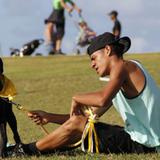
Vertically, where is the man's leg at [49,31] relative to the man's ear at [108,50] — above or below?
below

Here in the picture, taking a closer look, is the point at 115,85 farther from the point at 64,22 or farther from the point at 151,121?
the point at 64,22

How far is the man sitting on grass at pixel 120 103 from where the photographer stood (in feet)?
23.1

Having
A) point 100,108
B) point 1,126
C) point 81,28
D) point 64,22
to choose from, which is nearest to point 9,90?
point 1,126

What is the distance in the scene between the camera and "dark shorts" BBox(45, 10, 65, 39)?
72.0 feet

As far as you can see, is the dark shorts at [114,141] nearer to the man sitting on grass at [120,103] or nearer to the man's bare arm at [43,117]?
the man sitting on grass at [120,103]

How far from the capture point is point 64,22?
72.3 feet

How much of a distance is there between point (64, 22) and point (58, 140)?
14.7 m

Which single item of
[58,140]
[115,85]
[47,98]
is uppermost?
[115,85]

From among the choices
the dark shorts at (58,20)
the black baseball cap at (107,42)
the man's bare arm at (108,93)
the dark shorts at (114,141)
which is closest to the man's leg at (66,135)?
the dark shorts at (114,141)

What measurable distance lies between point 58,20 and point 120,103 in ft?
48.5

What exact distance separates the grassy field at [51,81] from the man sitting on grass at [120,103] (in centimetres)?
260

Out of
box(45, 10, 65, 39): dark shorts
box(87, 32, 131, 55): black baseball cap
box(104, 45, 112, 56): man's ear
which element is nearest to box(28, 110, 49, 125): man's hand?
box(87, 32, 131, 55): black baseball cap

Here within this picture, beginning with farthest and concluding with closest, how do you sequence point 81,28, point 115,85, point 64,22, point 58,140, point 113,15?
point 81,28
point 64,22
point 113,15
point 58,140
point 115,85

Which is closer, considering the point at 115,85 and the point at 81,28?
the point at 115,85
